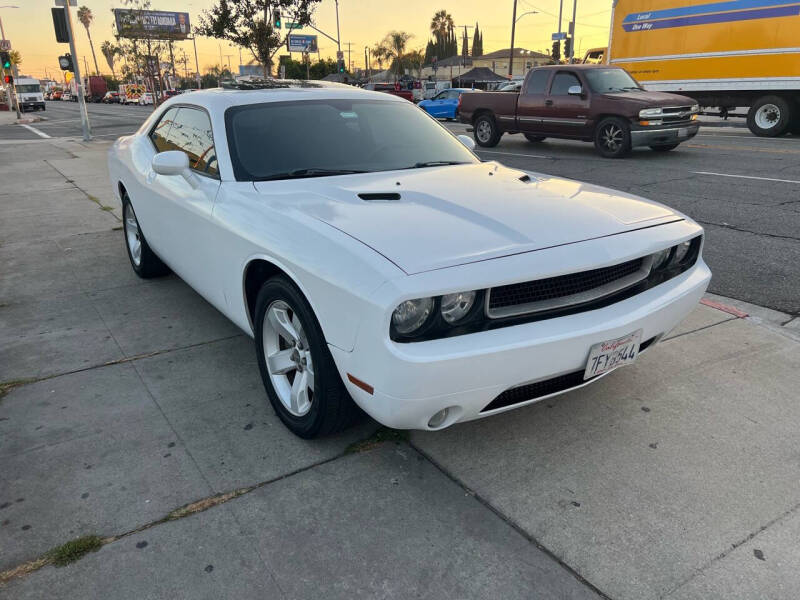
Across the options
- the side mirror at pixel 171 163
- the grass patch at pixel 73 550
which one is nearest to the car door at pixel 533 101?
the side mirror at pixel 171 163

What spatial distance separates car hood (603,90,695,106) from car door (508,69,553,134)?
1680 mm

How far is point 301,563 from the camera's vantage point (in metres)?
2.14

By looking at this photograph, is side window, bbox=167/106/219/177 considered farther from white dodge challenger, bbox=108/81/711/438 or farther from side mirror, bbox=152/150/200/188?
side mirror, bbox=152/150/200/188

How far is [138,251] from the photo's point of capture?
5164 millimetres

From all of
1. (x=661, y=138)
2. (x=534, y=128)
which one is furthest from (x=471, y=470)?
(x=534, y=128)

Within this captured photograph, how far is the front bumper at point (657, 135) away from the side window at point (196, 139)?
9726 millimetres

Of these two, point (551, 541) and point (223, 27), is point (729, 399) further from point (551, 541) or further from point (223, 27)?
point (223, 27)

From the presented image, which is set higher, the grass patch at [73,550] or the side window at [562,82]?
the side window at [562,82]

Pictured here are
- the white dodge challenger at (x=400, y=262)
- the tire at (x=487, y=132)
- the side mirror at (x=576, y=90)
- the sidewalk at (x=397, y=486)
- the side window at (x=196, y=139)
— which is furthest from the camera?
the tire at (x=487, y=132)

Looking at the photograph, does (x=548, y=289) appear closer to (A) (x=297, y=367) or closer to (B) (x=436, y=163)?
(A) (x=297, y=367)

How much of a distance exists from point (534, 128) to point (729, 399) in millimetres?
11525

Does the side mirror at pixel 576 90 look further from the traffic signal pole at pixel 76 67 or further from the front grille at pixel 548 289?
the traffic signal pole at pixel 76 67

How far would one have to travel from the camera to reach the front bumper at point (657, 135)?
11.7 m

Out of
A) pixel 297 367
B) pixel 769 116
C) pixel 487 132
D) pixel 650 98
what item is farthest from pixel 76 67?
pixel 297 367
